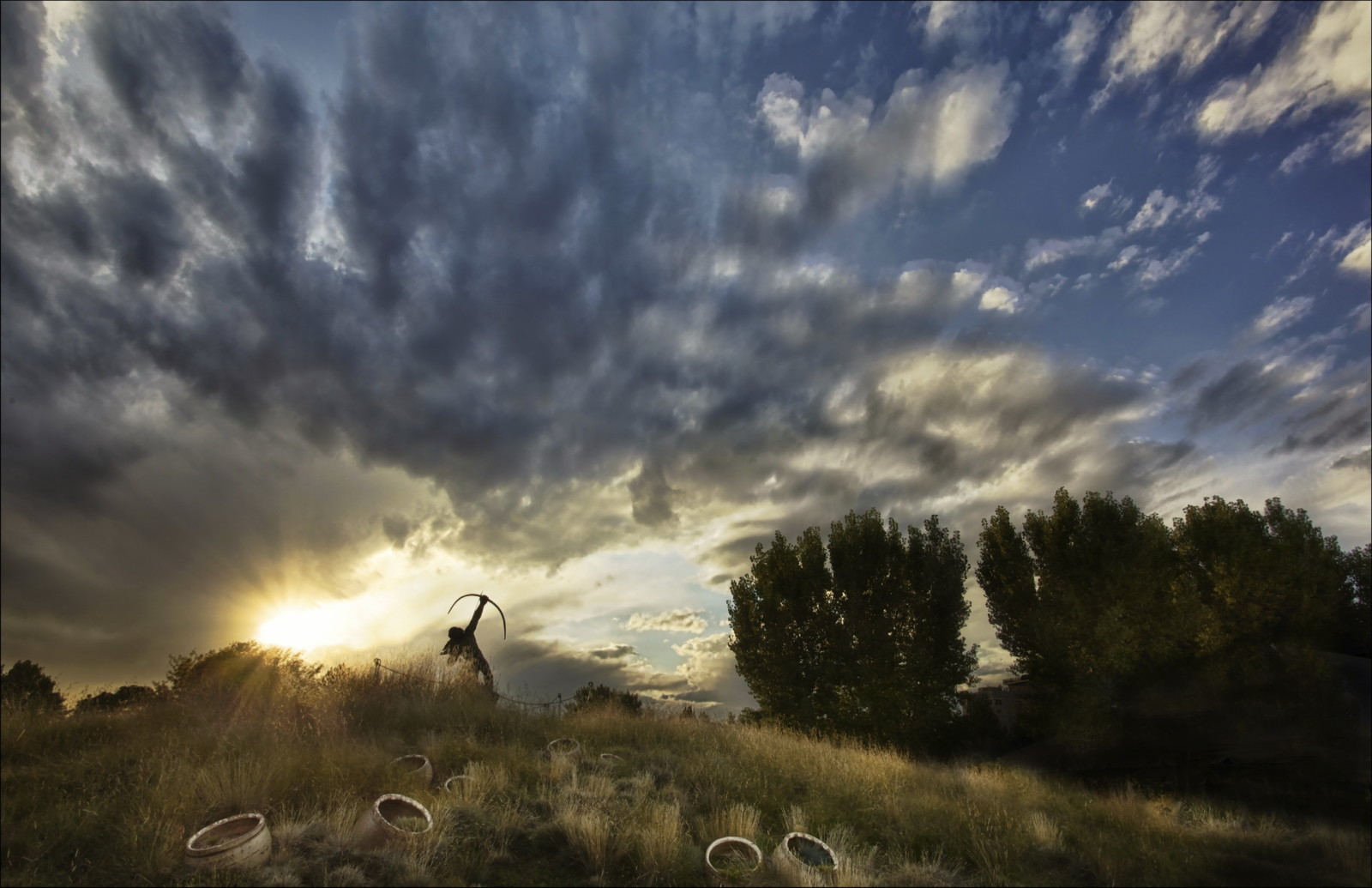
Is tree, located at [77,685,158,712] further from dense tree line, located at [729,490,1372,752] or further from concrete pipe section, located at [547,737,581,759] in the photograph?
dense tree line, located at [729,490,1372,752]

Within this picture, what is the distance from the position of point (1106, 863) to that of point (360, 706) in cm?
1307

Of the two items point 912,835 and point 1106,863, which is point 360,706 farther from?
point 1106,863

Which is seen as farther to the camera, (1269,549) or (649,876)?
(1269,549)

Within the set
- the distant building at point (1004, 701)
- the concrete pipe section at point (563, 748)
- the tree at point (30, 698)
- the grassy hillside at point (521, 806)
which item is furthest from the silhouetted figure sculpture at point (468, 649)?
the distant building at point (1004, 701)

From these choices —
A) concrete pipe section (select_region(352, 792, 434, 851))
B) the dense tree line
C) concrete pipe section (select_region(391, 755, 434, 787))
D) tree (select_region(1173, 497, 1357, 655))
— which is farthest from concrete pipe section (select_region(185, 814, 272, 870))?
tree (select_region(1173, 497, 1357, 655))

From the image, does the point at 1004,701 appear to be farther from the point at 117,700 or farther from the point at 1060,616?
the point at 117,700

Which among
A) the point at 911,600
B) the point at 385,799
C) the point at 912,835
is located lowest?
the point at 912,835

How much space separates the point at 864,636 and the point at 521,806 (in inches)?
765

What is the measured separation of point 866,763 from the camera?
12953 mm

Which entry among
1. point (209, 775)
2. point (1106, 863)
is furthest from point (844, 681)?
point (209, 775)

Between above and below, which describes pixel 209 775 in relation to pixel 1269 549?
below

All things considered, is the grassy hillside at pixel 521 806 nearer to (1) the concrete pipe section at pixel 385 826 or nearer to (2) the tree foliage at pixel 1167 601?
(1) the concrete pipe section at pixel 385 826

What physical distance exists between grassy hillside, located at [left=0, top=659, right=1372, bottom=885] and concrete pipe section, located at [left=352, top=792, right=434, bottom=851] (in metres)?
0.15

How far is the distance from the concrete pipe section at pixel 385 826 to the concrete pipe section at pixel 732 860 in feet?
10.3
